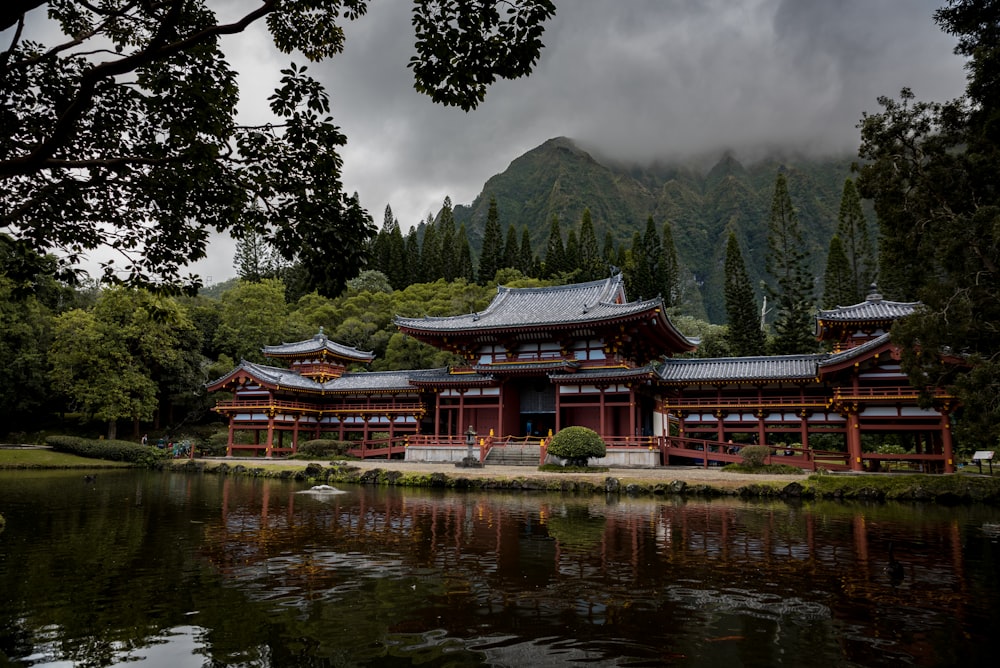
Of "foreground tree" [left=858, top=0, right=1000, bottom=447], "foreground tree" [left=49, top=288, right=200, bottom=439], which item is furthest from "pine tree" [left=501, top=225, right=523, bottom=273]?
"foreground tree" [left=858, top=0, right=1000, bottom=447]

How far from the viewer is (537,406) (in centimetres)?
3622

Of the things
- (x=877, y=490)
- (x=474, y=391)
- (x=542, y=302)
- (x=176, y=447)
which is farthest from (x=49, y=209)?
(x=176, y=447)

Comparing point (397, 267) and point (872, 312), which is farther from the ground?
point (397, 267)

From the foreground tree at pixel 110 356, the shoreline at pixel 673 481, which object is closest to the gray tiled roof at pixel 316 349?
the foreground tree at pixel 110 356

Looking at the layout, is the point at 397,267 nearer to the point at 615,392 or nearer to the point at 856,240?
the point at 856,240

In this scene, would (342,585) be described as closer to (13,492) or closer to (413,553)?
(413,553)

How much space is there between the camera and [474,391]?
1438 inches

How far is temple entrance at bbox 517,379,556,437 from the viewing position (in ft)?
118

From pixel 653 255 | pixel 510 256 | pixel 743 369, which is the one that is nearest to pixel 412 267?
pixel 510 256

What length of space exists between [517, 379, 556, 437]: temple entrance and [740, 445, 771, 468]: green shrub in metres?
12.1

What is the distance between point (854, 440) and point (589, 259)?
53.6 m

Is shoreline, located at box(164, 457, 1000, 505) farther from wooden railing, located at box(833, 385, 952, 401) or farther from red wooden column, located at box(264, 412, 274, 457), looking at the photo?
red wooden column, located at box(264, 412, 274, 457)

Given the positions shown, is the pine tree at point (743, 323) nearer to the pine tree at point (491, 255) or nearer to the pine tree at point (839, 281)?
the pine tree at point (839, 281)

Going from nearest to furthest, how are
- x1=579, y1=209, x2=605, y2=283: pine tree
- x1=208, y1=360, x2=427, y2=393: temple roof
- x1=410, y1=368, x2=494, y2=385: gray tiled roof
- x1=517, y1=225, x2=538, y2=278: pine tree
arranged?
x1=410, y1=368, x2=494, y2=385: gray tiled roof, x1=208, y1=360, x2=427, y2=393: temple roof, x1=579, y1=209, x2=605, y2=283: pine tree, x1=517, y1=225, x2=538, y2=278: pine tree
